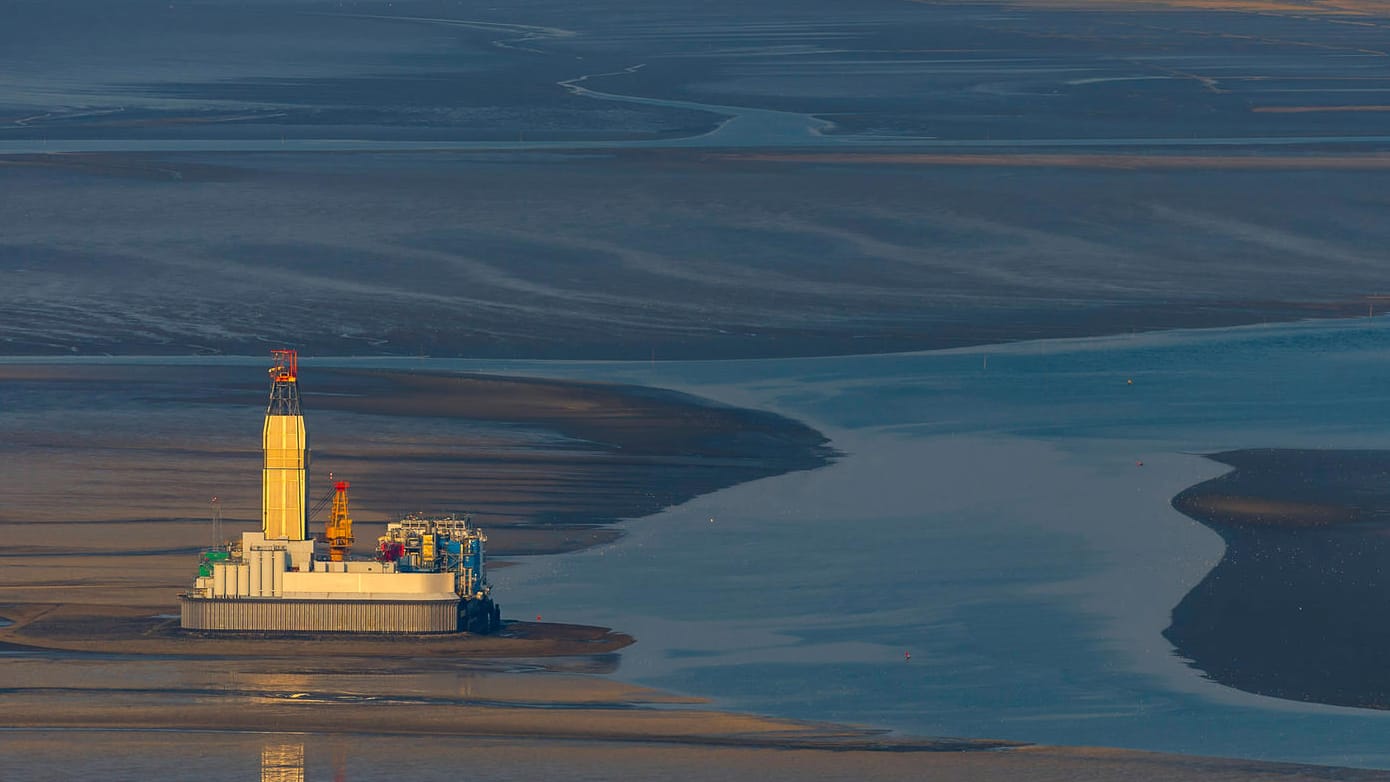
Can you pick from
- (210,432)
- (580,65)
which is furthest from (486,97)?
(210,432)

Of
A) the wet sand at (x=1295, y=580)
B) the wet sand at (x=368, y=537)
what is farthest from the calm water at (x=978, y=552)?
the wet sand at (x=368, y=537)

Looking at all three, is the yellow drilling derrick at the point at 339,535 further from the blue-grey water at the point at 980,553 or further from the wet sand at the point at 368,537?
the blue-grey water at the point at 980,553

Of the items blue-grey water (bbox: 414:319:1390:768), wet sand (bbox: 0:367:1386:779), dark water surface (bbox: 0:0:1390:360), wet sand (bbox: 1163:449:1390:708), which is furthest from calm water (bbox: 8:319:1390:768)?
dark water surface (bbox: 0:0:1390:360)

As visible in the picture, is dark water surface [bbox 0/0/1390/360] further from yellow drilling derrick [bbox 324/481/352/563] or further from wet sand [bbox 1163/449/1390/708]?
yellow drilling derrick [bbox 324/481/352/563]

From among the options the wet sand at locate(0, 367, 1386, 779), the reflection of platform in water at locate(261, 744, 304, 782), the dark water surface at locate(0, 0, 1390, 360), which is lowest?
the reflection of platform in water at locate(261, 744, 304, 782)

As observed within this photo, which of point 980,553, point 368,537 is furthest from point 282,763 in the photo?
point 980,553

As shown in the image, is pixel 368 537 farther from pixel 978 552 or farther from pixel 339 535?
pixel 978 552

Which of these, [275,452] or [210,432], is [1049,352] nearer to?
[210,432]
